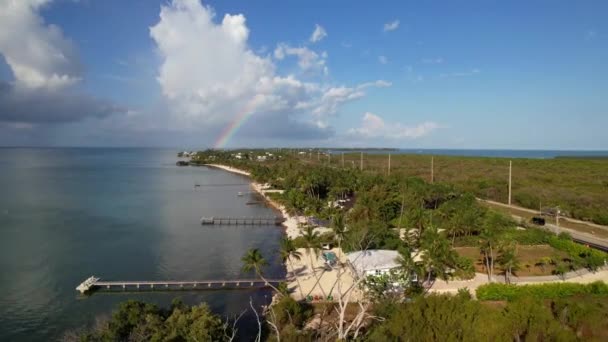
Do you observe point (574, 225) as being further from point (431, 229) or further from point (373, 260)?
point (373, 260)

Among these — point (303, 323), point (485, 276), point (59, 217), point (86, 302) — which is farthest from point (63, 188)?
point (485, 276)

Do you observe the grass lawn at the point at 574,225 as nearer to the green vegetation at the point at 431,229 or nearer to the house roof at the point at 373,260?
the green vegetation at the point at 431,229

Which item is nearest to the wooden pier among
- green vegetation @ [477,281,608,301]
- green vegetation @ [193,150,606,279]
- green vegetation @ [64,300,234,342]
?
green vegetation @ [193,150,606,279]

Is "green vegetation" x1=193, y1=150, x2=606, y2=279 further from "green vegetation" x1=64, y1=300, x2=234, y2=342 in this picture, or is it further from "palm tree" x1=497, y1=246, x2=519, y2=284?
"green vegetation" x1=64, y1=300, x2=234, y2=342

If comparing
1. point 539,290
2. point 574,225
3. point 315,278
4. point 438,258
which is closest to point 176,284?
point 315,278

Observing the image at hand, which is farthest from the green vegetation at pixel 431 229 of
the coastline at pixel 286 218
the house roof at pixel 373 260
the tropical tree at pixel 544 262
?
the house roof at pixel 373 260

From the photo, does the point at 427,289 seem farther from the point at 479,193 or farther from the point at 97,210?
the point at 97,210
